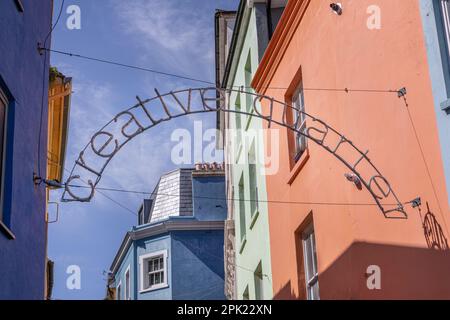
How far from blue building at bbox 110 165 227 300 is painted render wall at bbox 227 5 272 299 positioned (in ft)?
23.9

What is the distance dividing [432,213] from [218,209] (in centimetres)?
2309

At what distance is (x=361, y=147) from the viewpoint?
40.8 feet

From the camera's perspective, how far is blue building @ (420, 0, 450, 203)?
31.6 ft

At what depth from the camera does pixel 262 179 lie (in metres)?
19.6

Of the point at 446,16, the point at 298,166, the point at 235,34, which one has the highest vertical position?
the point at 235,34

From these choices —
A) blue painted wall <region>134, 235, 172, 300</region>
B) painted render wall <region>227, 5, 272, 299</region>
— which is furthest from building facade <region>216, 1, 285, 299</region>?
blue painted wall <region>134, 235, 172, 300</region>

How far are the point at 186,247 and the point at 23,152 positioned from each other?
2081 cm

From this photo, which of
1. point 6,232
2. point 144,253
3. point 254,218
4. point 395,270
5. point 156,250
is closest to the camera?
point 6,232

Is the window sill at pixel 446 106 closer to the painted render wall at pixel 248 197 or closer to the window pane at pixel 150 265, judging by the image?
the painted render wall at pixel 248 197

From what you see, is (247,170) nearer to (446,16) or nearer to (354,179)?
(354,179)

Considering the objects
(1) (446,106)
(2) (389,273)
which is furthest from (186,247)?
(1) (446,106)

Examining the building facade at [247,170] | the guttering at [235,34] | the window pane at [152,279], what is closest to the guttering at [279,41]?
the building facade at [247,170]

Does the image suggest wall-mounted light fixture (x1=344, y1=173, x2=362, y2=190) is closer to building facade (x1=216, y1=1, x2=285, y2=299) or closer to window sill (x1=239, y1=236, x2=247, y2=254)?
building facade (x1=216, y1=1, x2=285, y2=299)
